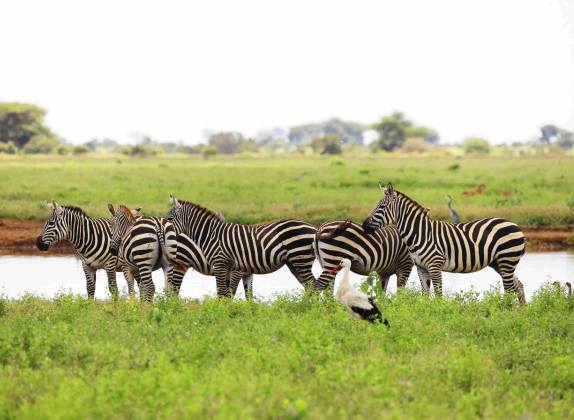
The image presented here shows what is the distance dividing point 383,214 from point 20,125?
70782 mm

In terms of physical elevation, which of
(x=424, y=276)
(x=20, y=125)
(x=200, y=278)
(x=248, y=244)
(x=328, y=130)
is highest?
(x=20, y=125)

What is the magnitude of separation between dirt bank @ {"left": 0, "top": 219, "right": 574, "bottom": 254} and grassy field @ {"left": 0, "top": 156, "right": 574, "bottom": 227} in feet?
2.62

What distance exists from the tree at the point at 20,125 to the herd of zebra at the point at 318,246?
67.2m

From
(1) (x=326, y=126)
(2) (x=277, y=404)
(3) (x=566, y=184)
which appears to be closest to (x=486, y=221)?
(2) (x=277, y=404)

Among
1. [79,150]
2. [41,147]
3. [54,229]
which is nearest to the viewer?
[54,229]

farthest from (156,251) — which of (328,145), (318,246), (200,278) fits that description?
(328,145)

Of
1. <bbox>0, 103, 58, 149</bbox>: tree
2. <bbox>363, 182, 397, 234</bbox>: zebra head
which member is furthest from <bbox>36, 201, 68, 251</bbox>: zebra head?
<bbox>0, 103, 58, 149</bbox>: tree

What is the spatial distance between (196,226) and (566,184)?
19660mm

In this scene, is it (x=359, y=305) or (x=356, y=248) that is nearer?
(x=359, y=305)

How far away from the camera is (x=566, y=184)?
30094mm

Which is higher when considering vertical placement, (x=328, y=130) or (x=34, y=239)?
(x=328, y=130)

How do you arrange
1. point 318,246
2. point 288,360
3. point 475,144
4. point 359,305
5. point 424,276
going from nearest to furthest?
point 288,360, point 359,305, point 318,246, point 424,276, point 475,144

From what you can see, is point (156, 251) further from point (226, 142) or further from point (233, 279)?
point (226, 142)

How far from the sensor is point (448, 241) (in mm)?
12734
